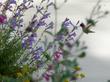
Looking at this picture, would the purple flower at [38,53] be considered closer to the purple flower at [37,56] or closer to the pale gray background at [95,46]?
the purple flower at [37,56]

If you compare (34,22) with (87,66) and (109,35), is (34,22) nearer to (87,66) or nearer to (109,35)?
(87,66)

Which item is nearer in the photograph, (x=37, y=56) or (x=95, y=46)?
(x=37, y=56)

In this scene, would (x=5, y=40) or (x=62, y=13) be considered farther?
(x=62, y=13)

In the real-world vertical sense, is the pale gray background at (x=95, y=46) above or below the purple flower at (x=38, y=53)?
above

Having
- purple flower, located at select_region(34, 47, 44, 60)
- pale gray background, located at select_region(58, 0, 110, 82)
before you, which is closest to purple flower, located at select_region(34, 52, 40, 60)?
purple flower, located at select_region(34, 47, 44, 60)

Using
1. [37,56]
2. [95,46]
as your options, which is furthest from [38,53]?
[95,46]

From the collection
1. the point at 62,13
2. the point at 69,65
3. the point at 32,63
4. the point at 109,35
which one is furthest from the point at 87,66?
the point at 69,65

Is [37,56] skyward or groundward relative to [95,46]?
groundward

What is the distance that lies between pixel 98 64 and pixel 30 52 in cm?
184

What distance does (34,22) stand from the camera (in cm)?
413

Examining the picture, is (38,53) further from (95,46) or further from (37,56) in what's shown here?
(95,46)

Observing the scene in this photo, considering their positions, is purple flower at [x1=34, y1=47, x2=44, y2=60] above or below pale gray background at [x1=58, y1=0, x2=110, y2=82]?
below

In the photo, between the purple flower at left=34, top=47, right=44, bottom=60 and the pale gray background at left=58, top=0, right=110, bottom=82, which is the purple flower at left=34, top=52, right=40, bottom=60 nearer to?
the purple flower at left=34, top=47, right=44, bottom=60

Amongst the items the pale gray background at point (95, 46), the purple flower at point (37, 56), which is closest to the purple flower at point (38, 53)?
the purple flower at point (37, 56)
